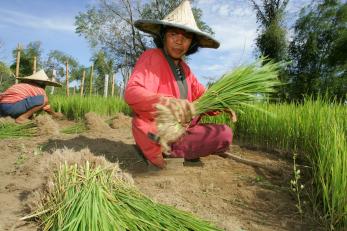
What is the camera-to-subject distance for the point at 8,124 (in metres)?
4.80

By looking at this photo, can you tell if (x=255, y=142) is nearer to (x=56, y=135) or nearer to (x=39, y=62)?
(x=56, y=135)

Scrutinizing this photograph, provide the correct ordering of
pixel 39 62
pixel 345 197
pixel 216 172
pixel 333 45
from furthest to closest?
pixel 39 62
pixel 333 45
pixel 216 172
pixel 345 197

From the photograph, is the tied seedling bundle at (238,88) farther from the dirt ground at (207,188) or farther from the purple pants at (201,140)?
the dirt ground at (207,188)

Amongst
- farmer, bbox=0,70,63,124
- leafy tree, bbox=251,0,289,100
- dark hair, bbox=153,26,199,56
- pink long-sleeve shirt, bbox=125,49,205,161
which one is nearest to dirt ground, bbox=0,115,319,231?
pink long-sleeve shirt, bbox=125,49,205,161

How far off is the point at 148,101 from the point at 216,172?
0.78m

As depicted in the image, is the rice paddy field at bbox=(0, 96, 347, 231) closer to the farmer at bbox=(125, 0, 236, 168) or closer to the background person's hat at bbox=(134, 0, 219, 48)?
the farmer at bbox=(125, 0, 236, 168)

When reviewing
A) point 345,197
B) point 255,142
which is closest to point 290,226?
point 345,197

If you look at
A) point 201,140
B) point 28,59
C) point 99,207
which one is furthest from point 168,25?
point 28,59

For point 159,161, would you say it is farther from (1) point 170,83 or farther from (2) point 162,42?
(2) point 162,42

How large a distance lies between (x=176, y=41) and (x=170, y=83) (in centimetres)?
32

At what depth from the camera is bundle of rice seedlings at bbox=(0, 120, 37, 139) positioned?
4.53 meters

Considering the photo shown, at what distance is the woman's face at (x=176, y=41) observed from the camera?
2.79 meters

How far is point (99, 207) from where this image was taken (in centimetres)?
152

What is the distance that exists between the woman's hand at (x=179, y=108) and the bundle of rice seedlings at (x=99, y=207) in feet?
1.81
